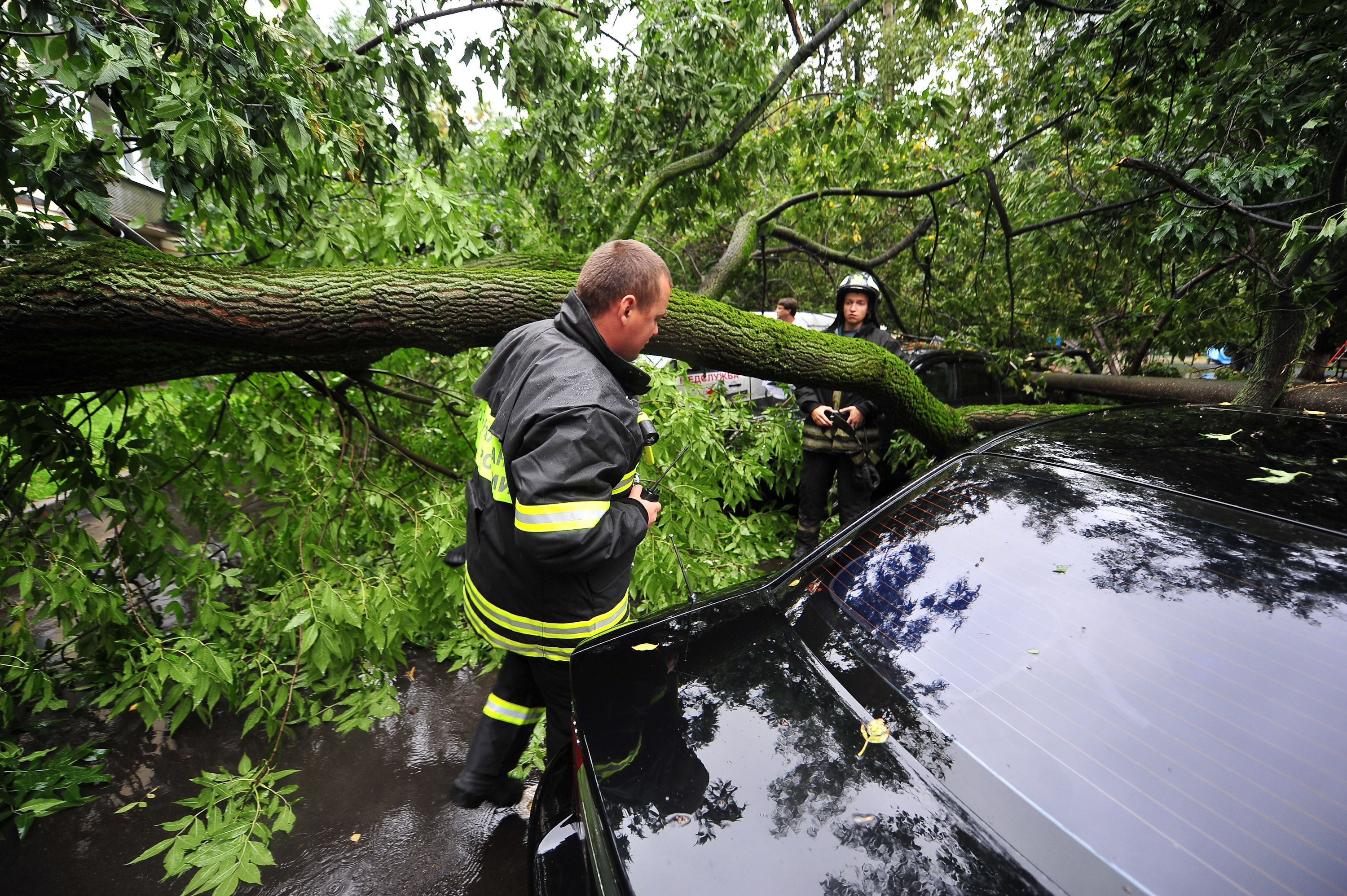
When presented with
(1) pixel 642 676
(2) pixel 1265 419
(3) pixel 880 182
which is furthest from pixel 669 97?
(1) pixel 642 676

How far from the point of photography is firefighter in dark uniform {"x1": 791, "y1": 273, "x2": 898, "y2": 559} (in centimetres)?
416

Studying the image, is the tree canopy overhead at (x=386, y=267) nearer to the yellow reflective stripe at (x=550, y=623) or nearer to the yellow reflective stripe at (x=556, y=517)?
the yellow reflective stripe at (x=550, y=623)

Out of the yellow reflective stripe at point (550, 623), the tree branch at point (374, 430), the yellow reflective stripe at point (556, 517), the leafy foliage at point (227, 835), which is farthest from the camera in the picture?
the tree branch at point (374, 430)

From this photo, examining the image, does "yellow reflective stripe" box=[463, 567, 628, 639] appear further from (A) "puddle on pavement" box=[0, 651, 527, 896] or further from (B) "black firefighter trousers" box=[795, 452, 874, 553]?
(B) "black firefighter trousers" box=[795, 452, 874, 553]

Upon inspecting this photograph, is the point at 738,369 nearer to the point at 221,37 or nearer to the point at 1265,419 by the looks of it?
the point at 1265,419


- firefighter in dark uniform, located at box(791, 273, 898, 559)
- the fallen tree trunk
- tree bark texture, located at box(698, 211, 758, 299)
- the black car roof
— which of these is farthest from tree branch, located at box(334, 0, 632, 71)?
the fallen tree trunk

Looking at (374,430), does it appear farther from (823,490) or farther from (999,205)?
(999,205)

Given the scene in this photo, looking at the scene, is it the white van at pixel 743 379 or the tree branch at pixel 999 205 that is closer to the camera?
the white van at pixel 743 379

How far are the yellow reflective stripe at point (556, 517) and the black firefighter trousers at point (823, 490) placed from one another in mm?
2923

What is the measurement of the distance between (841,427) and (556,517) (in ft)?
9.54

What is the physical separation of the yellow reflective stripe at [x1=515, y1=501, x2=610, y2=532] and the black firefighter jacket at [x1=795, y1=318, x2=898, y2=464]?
284cm

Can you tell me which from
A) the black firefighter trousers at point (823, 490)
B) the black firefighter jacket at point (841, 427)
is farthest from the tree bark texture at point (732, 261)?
the black firefighter trousers at point (823, 490)

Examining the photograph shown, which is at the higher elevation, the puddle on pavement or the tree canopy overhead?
the tree canopy overhead

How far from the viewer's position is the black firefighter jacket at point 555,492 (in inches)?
61.1
